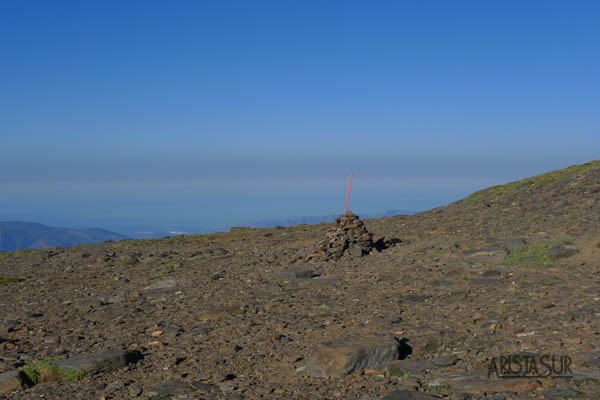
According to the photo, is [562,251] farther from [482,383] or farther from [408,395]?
[408,395]

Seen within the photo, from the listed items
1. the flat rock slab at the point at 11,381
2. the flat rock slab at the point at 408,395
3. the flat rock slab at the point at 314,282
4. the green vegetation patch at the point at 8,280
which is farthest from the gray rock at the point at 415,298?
the green vegetation patch at the point at 8,280

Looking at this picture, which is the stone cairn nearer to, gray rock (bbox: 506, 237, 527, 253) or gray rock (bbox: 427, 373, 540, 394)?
gray rock (bbox: 506, 237, 527, 253)

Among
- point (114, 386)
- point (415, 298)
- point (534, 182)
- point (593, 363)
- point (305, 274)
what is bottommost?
point (114, 386)

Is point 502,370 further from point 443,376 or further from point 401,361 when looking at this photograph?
point 401,361

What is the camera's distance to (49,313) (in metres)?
15.6

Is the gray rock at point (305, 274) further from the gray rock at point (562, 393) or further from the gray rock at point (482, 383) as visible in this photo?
the gray rock at point (562, 393)

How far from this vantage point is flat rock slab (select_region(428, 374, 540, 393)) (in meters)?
7.40

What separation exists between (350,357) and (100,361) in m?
4.68

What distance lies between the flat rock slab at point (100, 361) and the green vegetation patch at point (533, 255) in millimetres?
11461

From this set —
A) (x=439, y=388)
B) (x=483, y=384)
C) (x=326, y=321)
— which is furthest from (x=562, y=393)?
(x=326, y=321)

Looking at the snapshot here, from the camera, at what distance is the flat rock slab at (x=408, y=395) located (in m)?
7.40

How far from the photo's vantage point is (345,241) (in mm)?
20969

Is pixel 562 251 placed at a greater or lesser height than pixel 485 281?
greater

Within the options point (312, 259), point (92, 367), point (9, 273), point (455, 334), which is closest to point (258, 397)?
point (92, 367)
